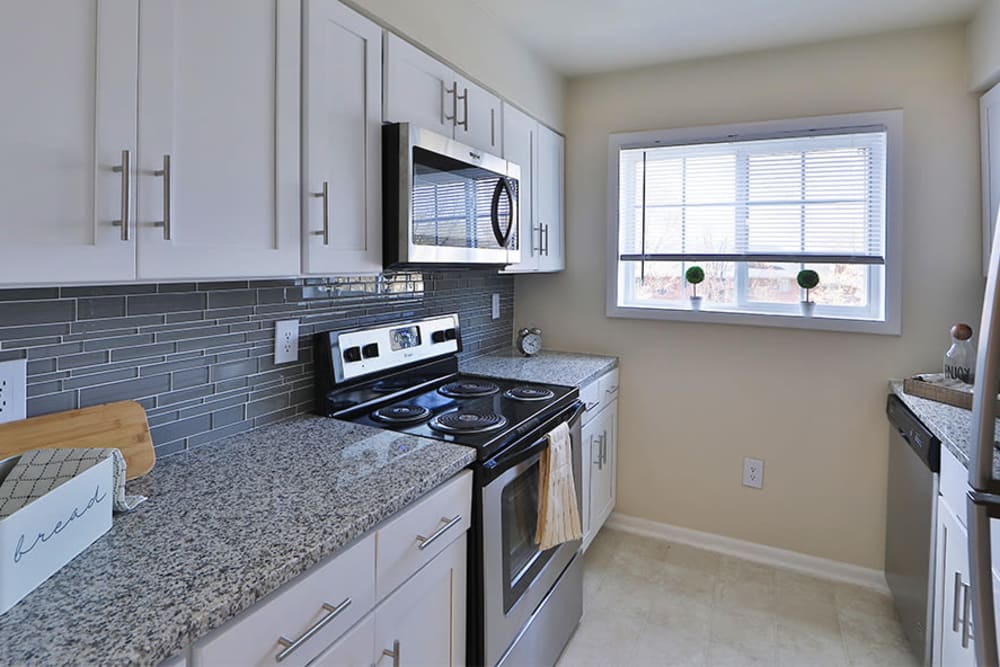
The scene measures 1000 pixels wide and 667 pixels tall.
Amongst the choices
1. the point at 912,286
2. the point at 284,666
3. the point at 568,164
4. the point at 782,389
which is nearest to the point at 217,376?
the point at 284,666

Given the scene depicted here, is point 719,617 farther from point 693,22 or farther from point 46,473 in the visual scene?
point 693,22

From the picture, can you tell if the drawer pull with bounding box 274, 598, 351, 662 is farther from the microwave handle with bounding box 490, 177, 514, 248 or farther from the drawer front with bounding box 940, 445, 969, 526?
the drawer front with bounding box 940, 445, 969, 526

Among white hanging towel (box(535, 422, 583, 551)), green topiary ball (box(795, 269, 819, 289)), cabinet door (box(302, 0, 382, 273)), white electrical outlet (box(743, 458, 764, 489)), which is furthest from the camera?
white electrical outlet (box(743, 458, 764, 489))

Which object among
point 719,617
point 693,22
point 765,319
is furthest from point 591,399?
point 693,22

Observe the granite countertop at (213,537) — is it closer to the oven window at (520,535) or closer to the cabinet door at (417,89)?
the oven window at (520,535)

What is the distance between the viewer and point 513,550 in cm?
159

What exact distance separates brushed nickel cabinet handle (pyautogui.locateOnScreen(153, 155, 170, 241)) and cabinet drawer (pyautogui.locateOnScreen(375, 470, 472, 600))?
27.2 inches

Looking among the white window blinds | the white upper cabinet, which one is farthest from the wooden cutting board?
the white window blinds

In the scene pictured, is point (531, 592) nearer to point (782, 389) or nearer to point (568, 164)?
point (782, 389)

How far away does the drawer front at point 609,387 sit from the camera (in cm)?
261

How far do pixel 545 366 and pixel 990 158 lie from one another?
6.02 feet

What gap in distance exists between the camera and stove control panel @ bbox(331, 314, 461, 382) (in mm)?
1764

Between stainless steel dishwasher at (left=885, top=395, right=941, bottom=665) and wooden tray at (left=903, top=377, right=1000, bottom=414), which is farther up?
wooden tray at (left=903, top=377, right=1000, bottom=414)

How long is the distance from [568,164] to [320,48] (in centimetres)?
175
